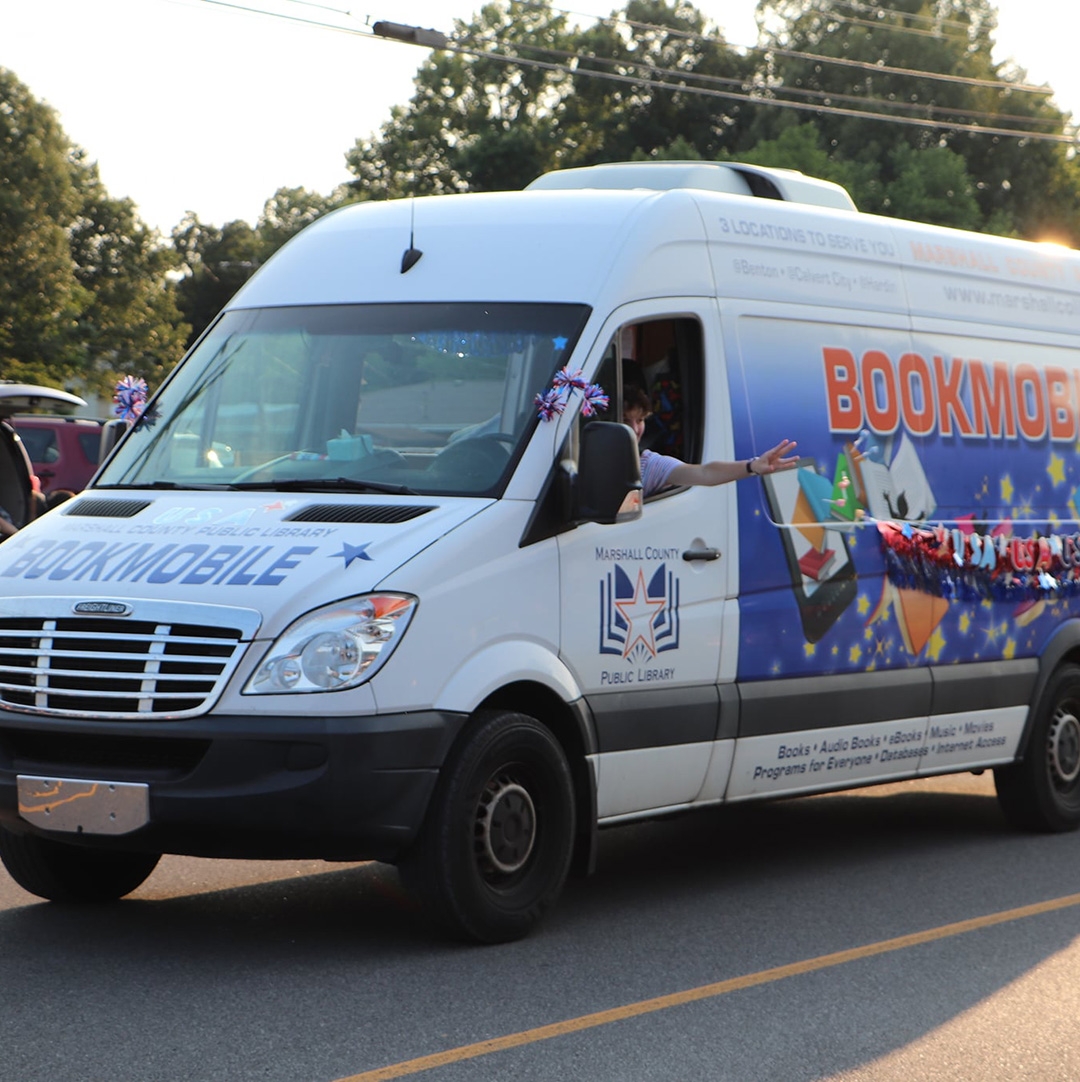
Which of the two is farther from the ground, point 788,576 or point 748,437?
point 748,437

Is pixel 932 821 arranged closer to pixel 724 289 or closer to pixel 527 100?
pixel 724 289

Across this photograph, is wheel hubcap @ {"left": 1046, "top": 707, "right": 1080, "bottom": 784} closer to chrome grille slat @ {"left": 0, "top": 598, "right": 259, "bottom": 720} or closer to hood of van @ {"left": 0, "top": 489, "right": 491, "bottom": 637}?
hood of van @ {"left": 0, "top": 489, "right": 491, "bottom": 637}

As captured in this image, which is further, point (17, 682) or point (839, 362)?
point (839, 362)

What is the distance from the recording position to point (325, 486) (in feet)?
22.9

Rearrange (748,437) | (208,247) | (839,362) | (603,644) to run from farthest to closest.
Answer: (208,247) → (839,362) → (748,437) → (603,644)

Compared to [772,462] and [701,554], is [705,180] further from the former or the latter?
[701,554]

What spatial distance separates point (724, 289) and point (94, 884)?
3.43 metres

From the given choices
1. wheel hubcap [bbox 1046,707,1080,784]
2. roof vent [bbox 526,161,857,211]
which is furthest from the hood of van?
wheel hubcap [bbox 1046,707,1080,784]

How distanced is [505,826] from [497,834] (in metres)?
0.05

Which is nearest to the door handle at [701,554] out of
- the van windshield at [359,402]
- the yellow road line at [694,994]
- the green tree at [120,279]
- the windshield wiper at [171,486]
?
the van windshield at [359,402]

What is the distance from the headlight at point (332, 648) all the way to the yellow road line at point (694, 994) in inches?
50.2

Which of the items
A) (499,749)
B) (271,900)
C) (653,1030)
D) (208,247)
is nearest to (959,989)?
(653,1030)

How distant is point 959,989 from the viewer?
20.7 feet

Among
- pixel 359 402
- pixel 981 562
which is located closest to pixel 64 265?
pixel 981 562
